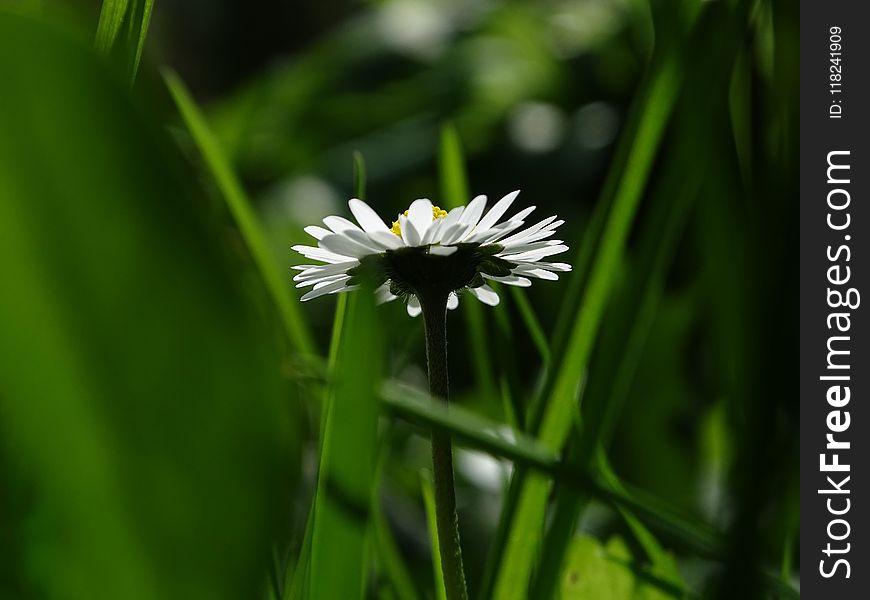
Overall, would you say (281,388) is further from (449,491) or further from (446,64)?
(446,64)

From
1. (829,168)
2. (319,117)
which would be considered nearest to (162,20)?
(319,117)

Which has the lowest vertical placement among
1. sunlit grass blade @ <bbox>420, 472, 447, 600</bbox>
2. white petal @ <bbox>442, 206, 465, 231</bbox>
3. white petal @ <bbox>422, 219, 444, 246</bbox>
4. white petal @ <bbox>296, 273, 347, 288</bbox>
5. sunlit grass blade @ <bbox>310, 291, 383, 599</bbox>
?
sunlit grass blade @ <bbox>420, 472, 447, 600</bbox>

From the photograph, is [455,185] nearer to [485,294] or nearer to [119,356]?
[485,294]

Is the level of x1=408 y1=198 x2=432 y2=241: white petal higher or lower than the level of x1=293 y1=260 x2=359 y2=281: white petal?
higher

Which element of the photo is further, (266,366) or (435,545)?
(435,545)

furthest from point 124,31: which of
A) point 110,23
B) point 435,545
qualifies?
point 435,545

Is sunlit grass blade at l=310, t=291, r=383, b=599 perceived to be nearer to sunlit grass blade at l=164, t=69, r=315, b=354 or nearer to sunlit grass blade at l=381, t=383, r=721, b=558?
sunlit grass blade at l=381, t=383, r=721, b=558

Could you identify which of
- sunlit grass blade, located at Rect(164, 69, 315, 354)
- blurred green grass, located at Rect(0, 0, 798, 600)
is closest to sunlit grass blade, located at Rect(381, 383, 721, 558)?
blurred green grass, located at Rect(0, 0, 798, 600)
